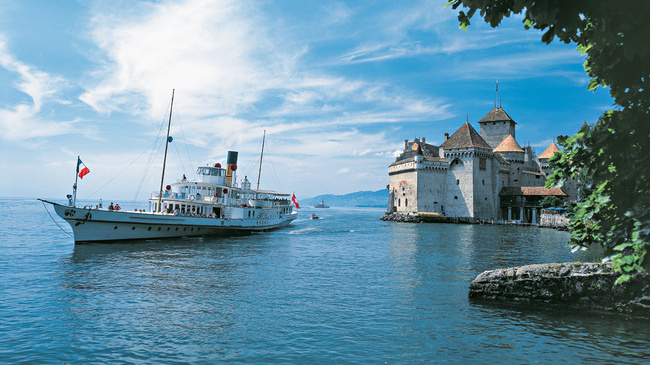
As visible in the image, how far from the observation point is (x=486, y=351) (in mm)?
8867

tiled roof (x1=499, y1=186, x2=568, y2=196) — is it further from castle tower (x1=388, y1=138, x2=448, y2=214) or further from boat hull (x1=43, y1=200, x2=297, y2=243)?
boat hull (x1=43, y1=200, x2=297, y2=243)

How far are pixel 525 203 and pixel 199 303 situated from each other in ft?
248

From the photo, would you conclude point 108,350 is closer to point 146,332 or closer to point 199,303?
point 146,332

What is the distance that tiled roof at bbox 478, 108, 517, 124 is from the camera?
89.8m

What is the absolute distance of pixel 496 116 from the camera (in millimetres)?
91500

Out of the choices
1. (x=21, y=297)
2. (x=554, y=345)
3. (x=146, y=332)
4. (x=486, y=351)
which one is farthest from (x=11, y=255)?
(x=554, y=345)

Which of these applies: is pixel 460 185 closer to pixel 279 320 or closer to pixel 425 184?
pixel 425 184

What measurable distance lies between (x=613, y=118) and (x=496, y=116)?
315ft

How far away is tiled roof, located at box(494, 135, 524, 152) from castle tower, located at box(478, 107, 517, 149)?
167 inches

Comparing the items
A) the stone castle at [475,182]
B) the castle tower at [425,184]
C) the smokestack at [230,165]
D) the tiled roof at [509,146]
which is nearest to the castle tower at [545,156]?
the stone castle at [475,182]

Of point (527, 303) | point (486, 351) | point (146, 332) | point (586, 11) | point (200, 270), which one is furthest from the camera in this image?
point (200, 270)

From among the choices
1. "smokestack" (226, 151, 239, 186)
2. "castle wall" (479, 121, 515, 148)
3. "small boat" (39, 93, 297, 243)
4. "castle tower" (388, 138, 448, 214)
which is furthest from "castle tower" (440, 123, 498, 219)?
"smokestack" (226, 151, 239, 186)

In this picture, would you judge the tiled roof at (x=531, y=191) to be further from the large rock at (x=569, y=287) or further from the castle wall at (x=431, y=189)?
the large rock at (x=569, y=287)

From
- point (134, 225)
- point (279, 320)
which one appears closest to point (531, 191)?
point (134, 225)
